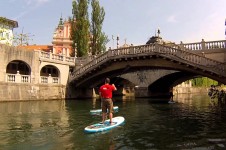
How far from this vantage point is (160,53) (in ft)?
104

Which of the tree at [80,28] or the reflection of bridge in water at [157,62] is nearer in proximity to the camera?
the reflection of bridge in water at [157,62]

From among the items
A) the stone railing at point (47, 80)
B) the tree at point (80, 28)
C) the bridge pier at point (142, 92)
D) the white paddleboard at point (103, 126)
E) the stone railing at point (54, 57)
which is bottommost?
the white paddleboard at point (103, 126)

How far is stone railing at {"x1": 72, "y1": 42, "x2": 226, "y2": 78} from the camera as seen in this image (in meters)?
28.4

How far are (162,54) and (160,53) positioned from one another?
291 mm

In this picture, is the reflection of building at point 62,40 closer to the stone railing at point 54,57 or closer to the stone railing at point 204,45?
the stone railing at point 54,57

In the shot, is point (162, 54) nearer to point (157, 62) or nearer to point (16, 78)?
point (157, 62)

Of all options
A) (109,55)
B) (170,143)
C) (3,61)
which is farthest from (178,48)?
(170,143)

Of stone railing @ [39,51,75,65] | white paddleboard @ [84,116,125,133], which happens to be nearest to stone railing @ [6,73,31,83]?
stone railing @ [39,51,75,65]

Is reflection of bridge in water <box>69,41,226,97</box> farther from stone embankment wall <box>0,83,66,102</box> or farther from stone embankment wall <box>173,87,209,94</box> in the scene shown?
stone embankment wall <box>173,87,209,94</box>

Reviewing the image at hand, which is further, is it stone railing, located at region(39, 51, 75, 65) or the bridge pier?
the bridge pier

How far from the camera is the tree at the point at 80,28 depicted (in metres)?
44.7

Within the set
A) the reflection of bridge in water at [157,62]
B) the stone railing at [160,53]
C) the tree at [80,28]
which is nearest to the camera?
the stone railing at [160,53]

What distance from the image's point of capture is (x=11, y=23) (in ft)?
222

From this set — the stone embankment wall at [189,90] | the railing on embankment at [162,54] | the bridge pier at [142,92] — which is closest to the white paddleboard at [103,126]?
the railing on embankment at [162,54]
